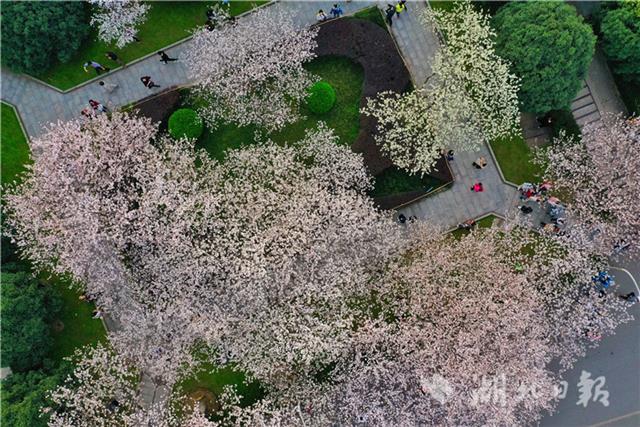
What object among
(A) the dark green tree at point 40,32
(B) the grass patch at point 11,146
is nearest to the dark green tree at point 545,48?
(A) the dark green tree at point 40,32

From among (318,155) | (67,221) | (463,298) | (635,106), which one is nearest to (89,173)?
(67,221)

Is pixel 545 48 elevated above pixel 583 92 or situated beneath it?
elevated above

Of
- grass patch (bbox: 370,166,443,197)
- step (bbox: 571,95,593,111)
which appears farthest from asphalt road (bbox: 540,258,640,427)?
grass patch (bbox: 370,166,443,197)

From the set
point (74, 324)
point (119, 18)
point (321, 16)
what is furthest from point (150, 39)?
point (74, 324)

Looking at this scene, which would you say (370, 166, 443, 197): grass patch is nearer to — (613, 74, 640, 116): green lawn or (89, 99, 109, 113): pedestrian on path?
(613, 74, 640, 116): green lawn

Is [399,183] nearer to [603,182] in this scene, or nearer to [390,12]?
[390,12]

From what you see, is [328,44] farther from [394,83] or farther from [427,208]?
[427,208]
